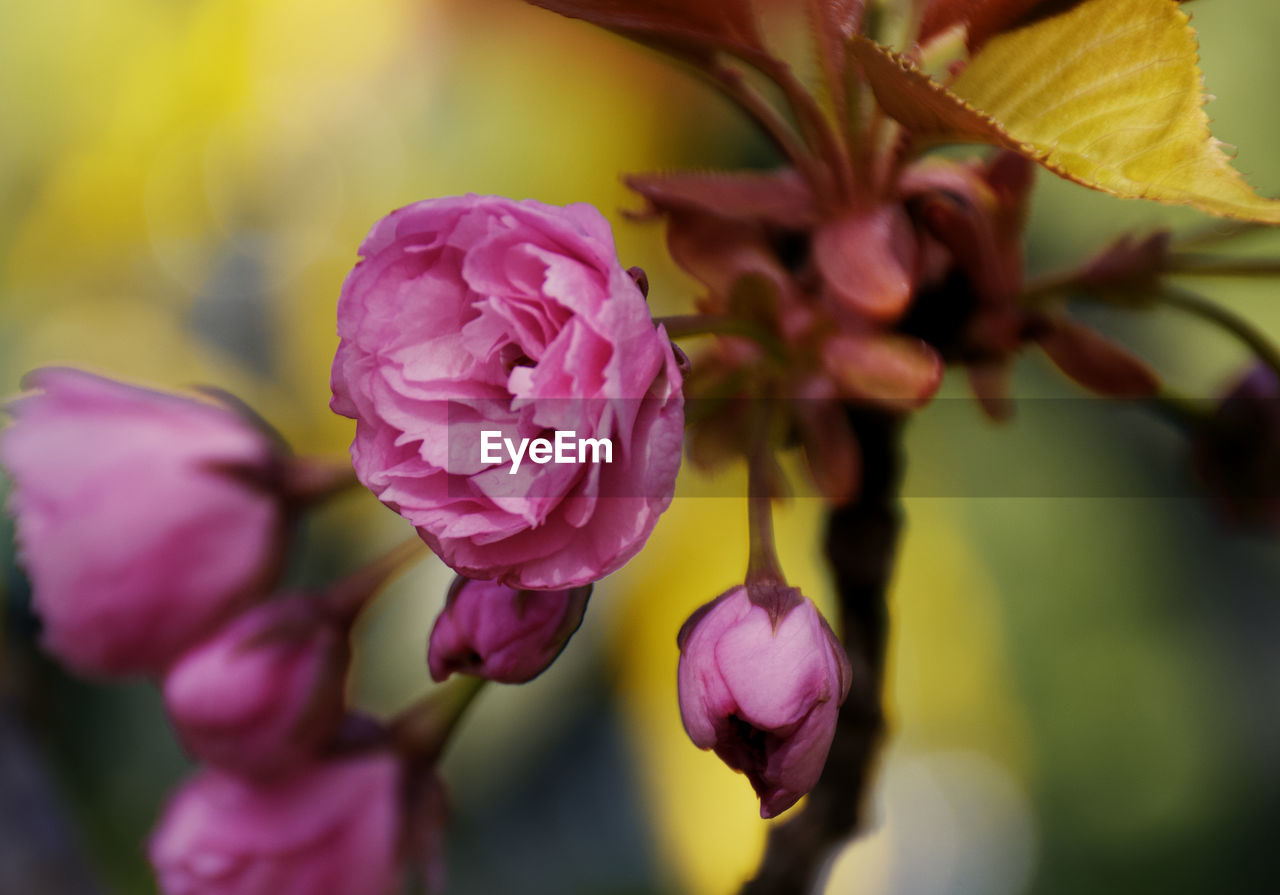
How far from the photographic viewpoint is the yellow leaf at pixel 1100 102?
0.20m

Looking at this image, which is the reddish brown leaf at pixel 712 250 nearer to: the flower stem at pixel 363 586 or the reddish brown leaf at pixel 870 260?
the reddish brown leaf at pixel 870 260

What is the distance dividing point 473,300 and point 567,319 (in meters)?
0.03

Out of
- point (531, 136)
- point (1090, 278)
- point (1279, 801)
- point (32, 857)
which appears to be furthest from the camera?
point (531, 136)

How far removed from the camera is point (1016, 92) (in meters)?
0.24

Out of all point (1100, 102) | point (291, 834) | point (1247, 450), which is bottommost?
point (291, 834)

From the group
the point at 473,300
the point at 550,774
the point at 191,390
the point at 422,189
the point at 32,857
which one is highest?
the point at 473,300

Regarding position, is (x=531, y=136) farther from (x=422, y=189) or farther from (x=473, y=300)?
(x=473, y=300)

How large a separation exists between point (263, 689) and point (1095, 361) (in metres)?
0.28

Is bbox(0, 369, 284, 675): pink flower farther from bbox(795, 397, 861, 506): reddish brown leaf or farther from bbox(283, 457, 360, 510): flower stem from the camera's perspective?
bbox(795, 397, 861, 506): reddish brown leaf

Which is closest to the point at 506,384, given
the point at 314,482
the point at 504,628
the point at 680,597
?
the point at 504,628

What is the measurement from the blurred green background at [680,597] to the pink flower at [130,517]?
428mm

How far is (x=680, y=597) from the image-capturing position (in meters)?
0.87

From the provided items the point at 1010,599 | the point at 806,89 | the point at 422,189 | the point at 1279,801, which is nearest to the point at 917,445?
the point at 1010,599

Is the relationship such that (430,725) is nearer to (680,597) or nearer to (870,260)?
(870,260)
